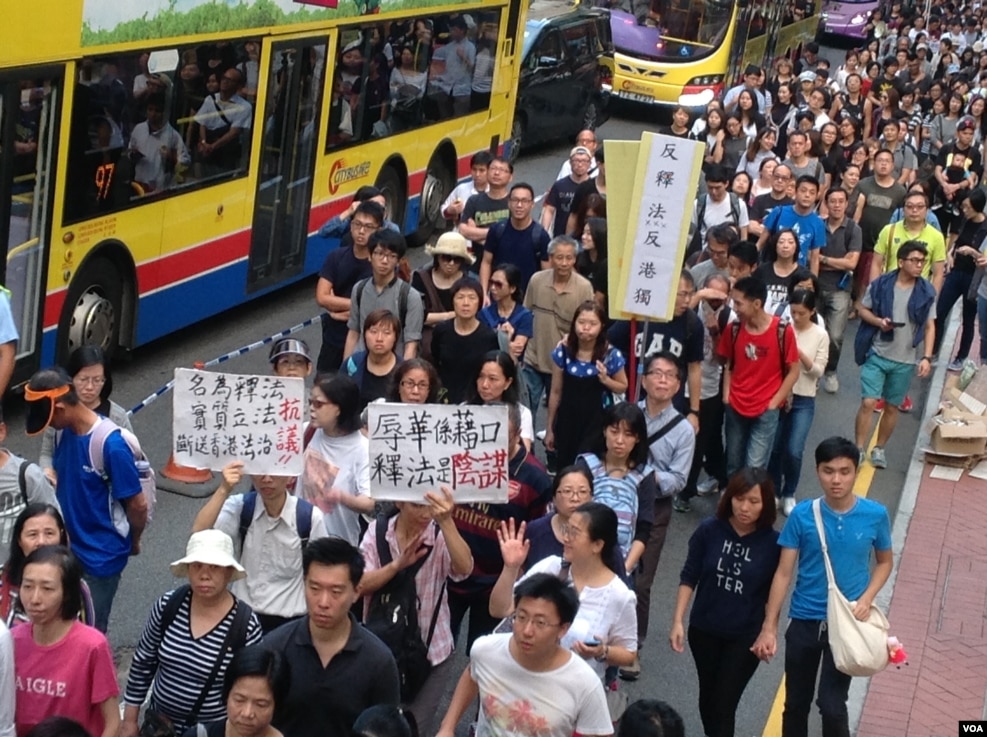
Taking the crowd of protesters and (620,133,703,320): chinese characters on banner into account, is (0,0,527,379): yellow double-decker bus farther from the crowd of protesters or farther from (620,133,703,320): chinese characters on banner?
(620,133,703,320): chinese characters on banner

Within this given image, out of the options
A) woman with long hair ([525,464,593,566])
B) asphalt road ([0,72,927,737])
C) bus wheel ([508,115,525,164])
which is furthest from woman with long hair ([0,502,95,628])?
bus wheel ([508,115,525,164])

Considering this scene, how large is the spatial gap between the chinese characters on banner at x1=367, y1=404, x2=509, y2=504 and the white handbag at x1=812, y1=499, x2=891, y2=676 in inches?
56.8

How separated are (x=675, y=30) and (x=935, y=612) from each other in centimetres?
1846

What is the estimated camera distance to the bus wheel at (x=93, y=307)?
10.2 meters

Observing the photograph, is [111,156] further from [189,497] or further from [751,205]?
[751,205]

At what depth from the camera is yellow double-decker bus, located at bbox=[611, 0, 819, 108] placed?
25.5 m

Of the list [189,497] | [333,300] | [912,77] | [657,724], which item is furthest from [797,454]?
[912,77]

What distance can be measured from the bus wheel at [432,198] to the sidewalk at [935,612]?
19.8 feet

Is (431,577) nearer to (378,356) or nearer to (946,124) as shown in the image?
(378,356)

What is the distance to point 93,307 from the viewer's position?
1045cm

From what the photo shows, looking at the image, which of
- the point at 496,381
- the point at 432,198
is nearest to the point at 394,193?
the point at 432,198

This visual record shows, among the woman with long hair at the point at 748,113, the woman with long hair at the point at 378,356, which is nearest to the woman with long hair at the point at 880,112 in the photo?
the woman with long hair at the point at 748,113

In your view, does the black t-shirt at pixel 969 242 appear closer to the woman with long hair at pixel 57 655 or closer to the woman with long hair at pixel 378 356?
the woman with long hair at pixel 378 356

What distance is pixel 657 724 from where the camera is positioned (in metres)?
4.71
